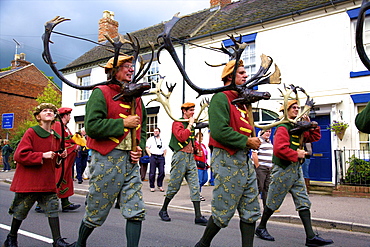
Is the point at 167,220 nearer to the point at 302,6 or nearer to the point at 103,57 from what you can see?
the point at 302,6

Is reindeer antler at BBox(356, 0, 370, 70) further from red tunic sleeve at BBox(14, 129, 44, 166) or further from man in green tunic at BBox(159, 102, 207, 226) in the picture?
man in green tunic at BBox(159, 102, 207, 226)

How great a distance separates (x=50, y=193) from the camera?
4344 millimetres

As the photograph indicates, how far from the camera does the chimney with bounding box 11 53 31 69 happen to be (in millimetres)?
34500

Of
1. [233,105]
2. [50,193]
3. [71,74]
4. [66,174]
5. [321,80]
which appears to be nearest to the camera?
[233,105]

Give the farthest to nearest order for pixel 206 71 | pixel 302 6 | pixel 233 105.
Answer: pixel 206 71
pixel 302 6
pixel 233 105

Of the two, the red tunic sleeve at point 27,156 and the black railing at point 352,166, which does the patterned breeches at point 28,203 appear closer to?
the red tunic sleeve at point 27,156

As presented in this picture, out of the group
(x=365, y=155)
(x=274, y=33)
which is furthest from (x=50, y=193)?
(x=274, y=33)

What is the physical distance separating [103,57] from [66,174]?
13.6 meters

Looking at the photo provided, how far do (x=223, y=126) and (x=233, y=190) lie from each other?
647 millimetres

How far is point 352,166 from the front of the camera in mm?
10008

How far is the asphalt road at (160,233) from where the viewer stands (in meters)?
4.76

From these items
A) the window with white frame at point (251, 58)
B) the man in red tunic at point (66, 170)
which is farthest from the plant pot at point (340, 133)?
the man in red tunic at point (66, 170)

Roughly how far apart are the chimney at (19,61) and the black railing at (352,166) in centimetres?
3251

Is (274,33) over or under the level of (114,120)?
over
